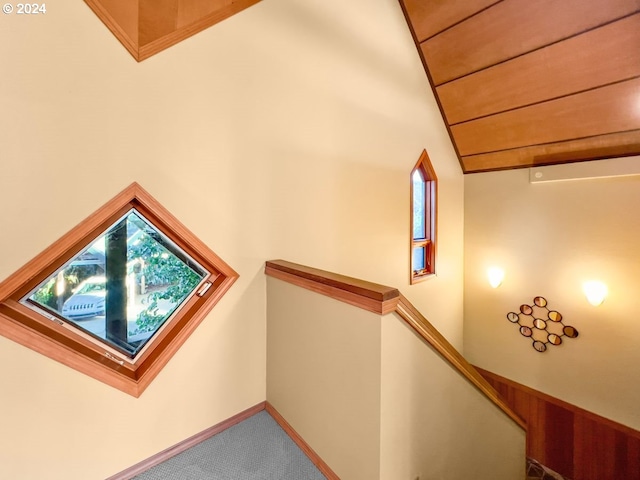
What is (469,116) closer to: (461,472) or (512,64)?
(512,64)

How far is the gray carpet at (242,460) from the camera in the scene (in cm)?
149

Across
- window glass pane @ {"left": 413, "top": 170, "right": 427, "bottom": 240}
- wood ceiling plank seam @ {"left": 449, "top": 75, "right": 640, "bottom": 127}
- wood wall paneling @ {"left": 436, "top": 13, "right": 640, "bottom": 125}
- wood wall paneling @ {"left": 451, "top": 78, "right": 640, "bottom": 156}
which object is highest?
wood wall paneling @ {"left": 436, "top": 13, "right": 640, "bottom": 125}

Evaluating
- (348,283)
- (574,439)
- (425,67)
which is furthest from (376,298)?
(574,439)

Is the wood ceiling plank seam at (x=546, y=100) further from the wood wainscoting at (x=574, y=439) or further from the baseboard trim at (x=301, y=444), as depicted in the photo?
the baseboard trim at (x=301, y=444)

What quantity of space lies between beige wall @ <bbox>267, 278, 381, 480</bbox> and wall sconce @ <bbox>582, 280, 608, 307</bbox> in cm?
304

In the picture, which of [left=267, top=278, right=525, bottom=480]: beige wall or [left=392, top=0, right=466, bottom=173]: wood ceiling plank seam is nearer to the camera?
[left=267, top=278, right=525, bottom=480]: beige wall

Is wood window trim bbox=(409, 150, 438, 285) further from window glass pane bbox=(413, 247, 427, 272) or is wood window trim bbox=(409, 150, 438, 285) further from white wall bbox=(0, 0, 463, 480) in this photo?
white wall bbox=(0, 0, 463, 480)

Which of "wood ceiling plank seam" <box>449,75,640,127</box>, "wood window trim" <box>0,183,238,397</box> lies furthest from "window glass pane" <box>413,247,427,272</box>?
"wood window trim" <box>0,183,238,397</box>

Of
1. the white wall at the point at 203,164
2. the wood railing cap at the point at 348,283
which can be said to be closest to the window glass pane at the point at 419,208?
the white wall at the point at 203,164

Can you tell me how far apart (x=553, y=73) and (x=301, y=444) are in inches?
138

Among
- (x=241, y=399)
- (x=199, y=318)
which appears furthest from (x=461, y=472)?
(x=199, y=318)

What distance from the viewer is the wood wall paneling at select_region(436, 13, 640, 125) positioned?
214cm

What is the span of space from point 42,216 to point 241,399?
1.49 metres

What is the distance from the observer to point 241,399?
1.88 metres
